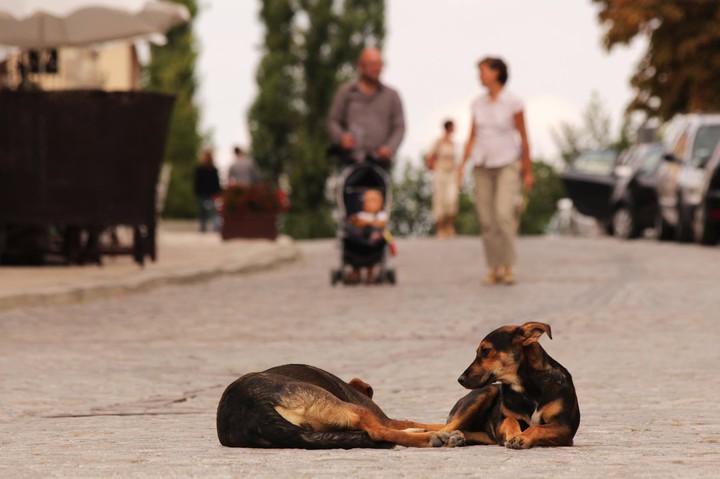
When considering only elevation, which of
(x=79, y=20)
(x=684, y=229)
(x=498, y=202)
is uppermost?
(x=79, y=20)

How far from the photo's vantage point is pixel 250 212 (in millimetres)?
26922

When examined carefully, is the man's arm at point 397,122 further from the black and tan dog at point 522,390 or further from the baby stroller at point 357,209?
the black and tan dog at point 522,390

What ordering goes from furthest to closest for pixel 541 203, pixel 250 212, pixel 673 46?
pixel 541 203 < pixel 673 46 < pixel 250 212

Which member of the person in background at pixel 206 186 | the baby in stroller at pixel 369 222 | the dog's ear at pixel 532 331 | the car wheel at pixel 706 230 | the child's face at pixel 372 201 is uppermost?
the dog's ear at pixel 532 331

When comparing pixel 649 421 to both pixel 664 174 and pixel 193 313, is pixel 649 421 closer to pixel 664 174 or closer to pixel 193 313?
pixel 193 313

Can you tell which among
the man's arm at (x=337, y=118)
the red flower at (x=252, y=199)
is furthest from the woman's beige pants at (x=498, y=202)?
the red flower at (x=252, y=199)

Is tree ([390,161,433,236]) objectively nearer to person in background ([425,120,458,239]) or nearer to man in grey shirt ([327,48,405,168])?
person in background ([425,120,458,239])

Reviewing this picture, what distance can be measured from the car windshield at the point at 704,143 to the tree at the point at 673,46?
15.8 meters

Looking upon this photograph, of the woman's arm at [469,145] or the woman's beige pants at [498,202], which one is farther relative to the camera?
the woman's arm at [469,145]

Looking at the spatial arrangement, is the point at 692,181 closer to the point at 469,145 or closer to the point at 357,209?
the point at 469,145

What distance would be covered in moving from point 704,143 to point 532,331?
21663 millimetres

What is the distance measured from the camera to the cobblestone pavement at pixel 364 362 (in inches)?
215

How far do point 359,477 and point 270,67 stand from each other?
45.5 m

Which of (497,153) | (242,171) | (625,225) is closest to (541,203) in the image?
(242,171)
